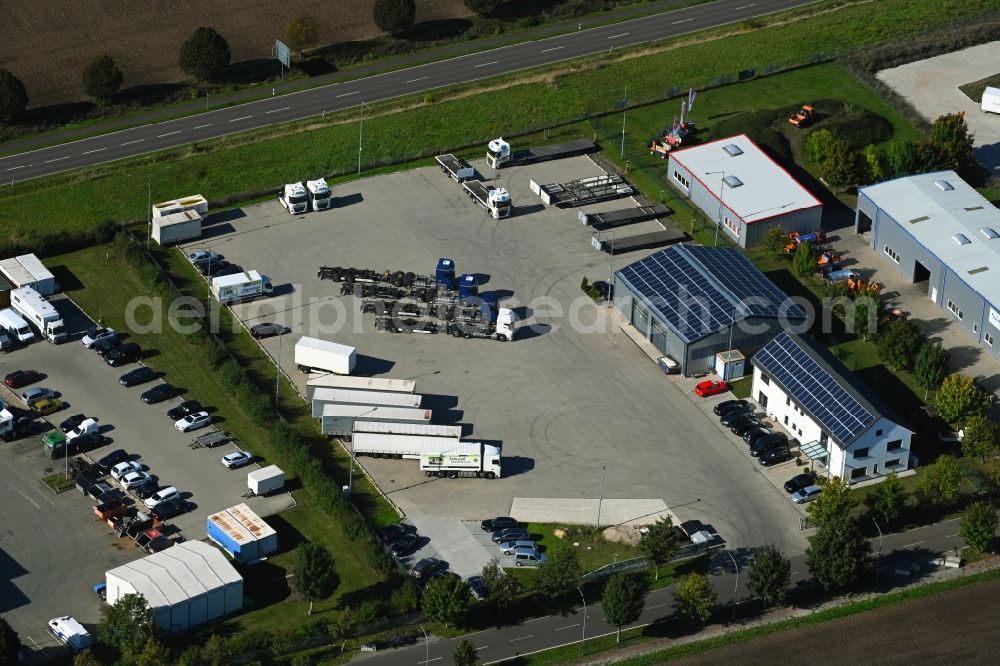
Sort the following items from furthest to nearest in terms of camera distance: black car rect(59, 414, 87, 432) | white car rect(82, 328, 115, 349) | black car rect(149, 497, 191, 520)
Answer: white car rect(82, 328, 115, 349) → black car rect(59, 414, 87, 432) → black car rect(149, 497, 191, 520)

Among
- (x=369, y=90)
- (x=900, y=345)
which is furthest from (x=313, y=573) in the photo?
(x=369, y=90)

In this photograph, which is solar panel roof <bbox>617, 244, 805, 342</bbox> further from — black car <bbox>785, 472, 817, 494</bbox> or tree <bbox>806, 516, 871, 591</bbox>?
tree <bbox>806, 516, 871, 591</bbox>

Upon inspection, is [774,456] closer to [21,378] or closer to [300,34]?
[21,378]

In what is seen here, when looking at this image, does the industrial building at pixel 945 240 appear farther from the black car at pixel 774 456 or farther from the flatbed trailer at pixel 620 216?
the black car at pixel 774 456

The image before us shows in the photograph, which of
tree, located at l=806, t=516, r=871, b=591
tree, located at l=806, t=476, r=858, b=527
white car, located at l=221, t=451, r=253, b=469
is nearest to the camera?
tree, located at l=806, t=516, r=871, b=591

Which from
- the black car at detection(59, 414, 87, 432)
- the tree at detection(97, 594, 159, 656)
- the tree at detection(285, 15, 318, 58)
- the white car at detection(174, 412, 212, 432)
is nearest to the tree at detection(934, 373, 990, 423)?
the white car at detection(174, 412, 212, 432)

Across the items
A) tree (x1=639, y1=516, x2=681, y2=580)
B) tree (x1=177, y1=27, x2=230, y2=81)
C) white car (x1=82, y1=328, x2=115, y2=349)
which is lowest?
tree (x1=639, y1=516, x2=681, y2=580)

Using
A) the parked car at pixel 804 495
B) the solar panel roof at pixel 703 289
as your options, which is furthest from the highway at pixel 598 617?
the solar panel roof at pixel 703 289
